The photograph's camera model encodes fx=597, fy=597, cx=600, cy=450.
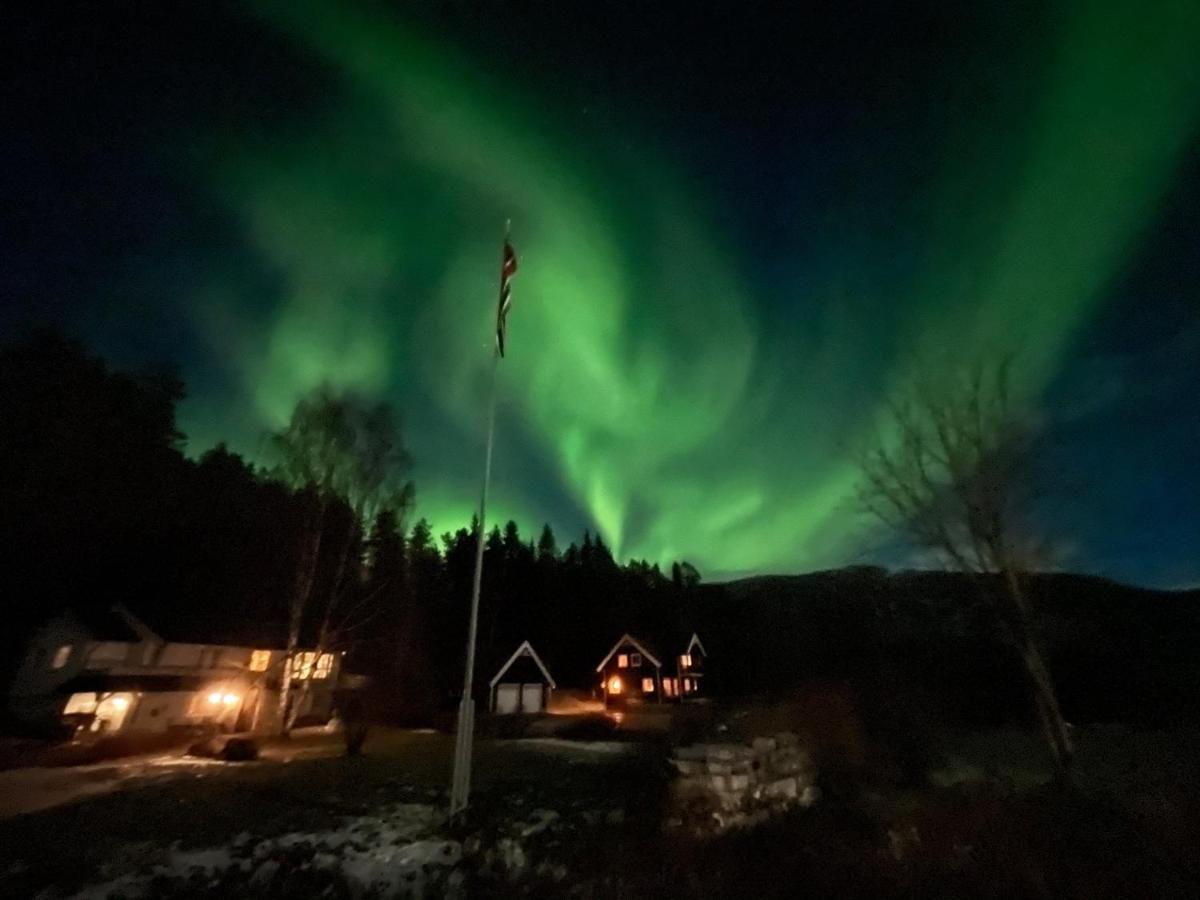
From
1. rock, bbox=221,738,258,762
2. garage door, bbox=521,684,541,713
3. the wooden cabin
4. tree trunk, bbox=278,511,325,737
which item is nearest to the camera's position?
rock, bbox=221,738,258,762

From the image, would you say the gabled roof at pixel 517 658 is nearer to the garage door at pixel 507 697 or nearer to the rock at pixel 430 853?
the garage door at pixel 507 697

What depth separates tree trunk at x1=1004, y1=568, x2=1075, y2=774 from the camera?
650 inches

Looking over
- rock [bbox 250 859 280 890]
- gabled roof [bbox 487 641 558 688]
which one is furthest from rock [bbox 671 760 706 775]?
gabled roof [bbox 487 641 558 688]

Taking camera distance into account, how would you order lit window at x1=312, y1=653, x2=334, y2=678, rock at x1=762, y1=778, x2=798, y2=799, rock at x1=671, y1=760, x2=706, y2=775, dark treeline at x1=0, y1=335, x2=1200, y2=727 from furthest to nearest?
lit window at x1=312, y1=653, x2=334, y2=678
dark treeline at x1=0, y1=335, x2=1200, y2=727
rock at x1=762, y1=778, x2=798, y2=799
rock at x1=671, y1=760, x2=706, y2=775

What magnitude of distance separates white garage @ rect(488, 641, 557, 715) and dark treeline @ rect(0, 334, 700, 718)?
141 inches

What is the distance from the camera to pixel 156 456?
4028 centimetres

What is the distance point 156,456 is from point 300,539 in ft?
65.5

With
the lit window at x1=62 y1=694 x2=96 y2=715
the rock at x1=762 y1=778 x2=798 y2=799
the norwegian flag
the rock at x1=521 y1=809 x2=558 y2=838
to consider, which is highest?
the norwegian flag

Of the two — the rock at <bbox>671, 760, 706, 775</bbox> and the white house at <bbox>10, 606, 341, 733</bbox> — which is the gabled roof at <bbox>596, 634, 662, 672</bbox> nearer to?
the white house at <bbox>10, 606, 341, 733</bbox>

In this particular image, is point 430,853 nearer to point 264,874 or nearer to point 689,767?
point 264,874

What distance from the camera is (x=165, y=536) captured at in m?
38.9

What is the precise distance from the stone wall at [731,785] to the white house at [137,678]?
22.1 metres

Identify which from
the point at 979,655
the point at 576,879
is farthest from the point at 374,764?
the point at 979,655

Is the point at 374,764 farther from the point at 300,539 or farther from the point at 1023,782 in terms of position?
the point at 1023,782
